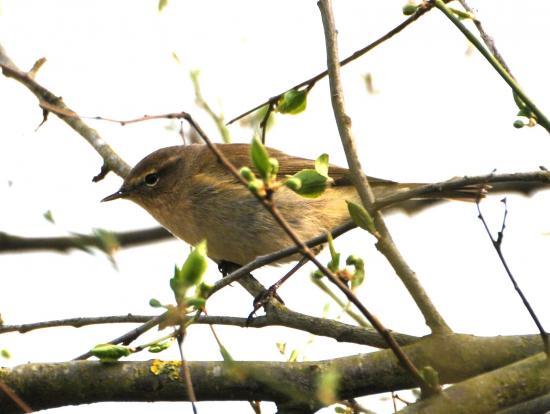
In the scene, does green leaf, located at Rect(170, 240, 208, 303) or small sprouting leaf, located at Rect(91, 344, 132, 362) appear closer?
green leaf, located at Rect(170, 240, 208, 303)

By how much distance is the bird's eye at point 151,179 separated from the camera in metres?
7.38

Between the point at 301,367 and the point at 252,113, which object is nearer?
the point at 301,367

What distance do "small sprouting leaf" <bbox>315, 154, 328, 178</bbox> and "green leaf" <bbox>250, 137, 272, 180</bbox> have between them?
47 cm

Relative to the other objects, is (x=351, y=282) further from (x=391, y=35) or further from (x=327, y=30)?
(x=391, y=35)

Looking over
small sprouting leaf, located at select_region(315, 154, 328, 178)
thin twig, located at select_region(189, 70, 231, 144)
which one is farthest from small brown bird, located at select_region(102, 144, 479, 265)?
small sprouting leaf, located at select_region(315, 154, 328, 178)

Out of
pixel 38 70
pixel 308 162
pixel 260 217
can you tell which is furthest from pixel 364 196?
pixel 308 162

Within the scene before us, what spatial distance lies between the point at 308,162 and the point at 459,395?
185 inches

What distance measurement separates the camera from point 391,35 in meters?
4.24

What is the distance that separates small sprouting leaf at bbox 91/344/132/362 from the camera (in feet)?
11.7

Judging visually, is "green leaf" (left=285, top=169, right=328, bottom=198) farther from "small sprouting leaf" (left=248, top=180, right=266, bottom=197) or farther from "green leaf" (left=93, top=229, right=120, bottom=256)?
"green leaf" (left=93, top=229, right=120, bottom=256)

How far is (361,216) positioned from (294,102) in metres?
1.42

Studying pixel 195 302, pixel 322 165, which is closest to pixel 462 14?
pixel 322 165

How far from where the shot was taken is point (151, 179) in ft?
24.3

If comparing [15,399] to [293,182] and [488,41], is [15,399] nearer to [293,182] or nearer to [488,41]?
[293,182]
